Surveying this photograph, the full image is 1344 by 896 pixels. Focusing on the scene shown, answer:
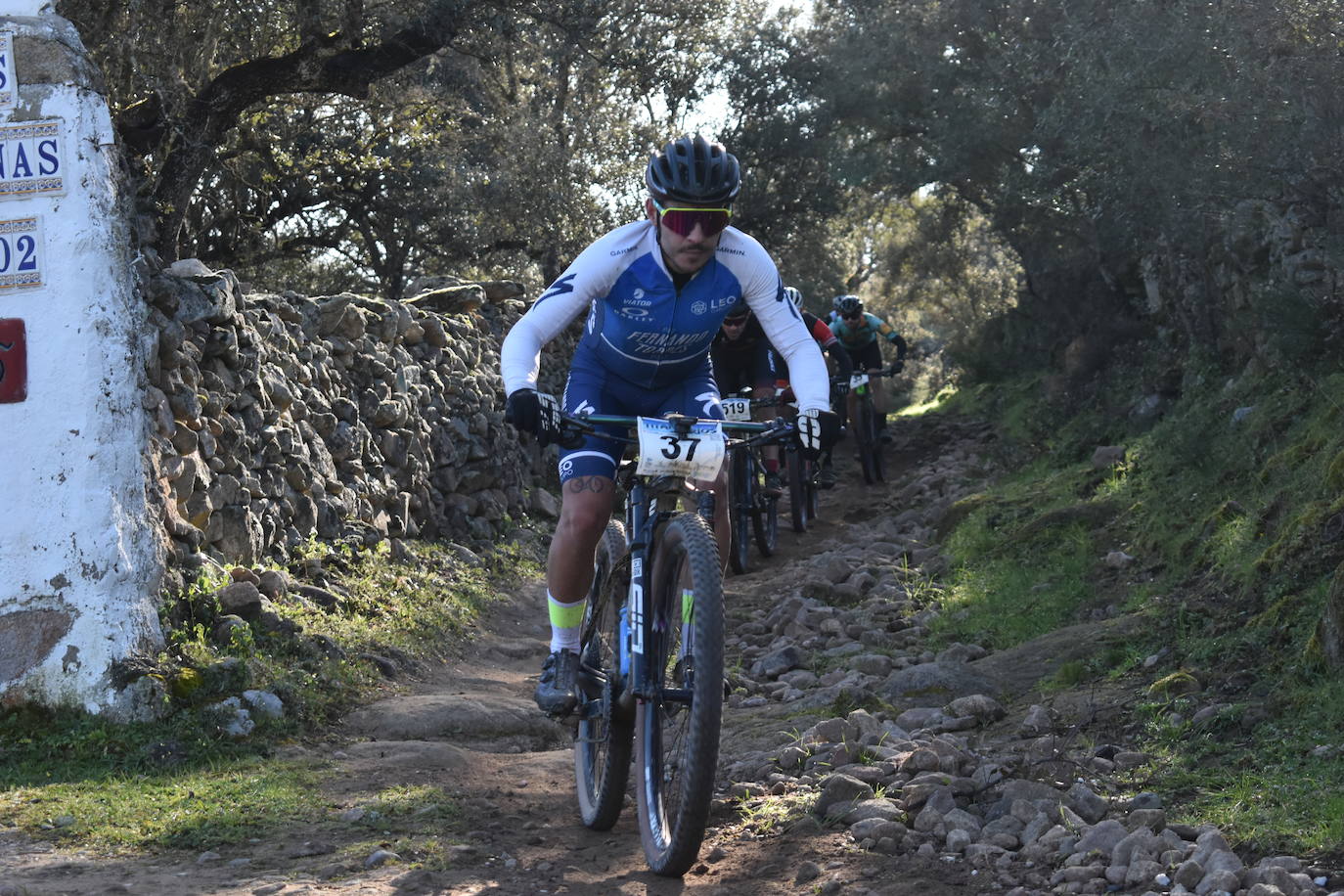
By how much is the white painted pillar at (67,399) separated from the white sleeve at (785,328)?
3346 mm

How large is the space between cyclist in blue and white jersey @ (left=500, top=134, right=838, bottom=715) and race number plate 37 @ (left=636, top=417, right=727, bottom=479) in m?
0.32

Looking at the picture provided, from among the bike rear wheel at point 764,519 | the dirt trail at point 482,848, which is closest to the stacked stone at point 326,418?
the dirt trail at point 482,848

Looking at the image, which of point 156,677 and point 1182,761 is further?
point 156,677

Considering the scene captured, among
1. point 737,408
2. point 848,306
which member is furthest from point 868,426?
point 737,408

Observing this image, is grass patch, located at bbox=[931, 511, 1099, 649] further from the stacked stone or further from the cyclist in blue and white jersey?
the stacked stone

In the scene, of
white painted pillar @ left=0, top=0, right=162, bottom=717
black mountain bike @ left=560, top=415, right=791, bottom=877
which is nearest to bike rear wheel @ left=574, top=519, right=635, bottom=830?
black mountain bike @ left=560, top=415, right=791, bottom=877

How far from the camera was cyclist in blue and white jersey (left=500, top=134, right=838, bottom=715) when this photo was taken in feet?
15.4

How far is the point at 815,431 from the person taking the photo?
4547 mm

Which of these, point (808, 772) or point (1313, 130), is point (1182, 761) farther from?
point (1313, 130)

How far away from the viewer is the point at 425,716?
6.83 m

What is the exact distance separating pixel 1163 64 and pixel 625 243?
595 centimetres

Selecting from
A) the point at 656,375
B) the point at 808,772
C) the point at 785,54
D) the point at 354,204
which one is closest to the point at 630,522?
the point at 656,375

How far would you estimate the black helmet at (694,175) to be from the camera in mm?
4648

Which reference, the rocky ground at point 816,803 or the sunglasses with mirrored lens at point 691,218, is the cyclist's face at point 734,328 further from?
the sunglasses with mirrored lens at point 691,218
